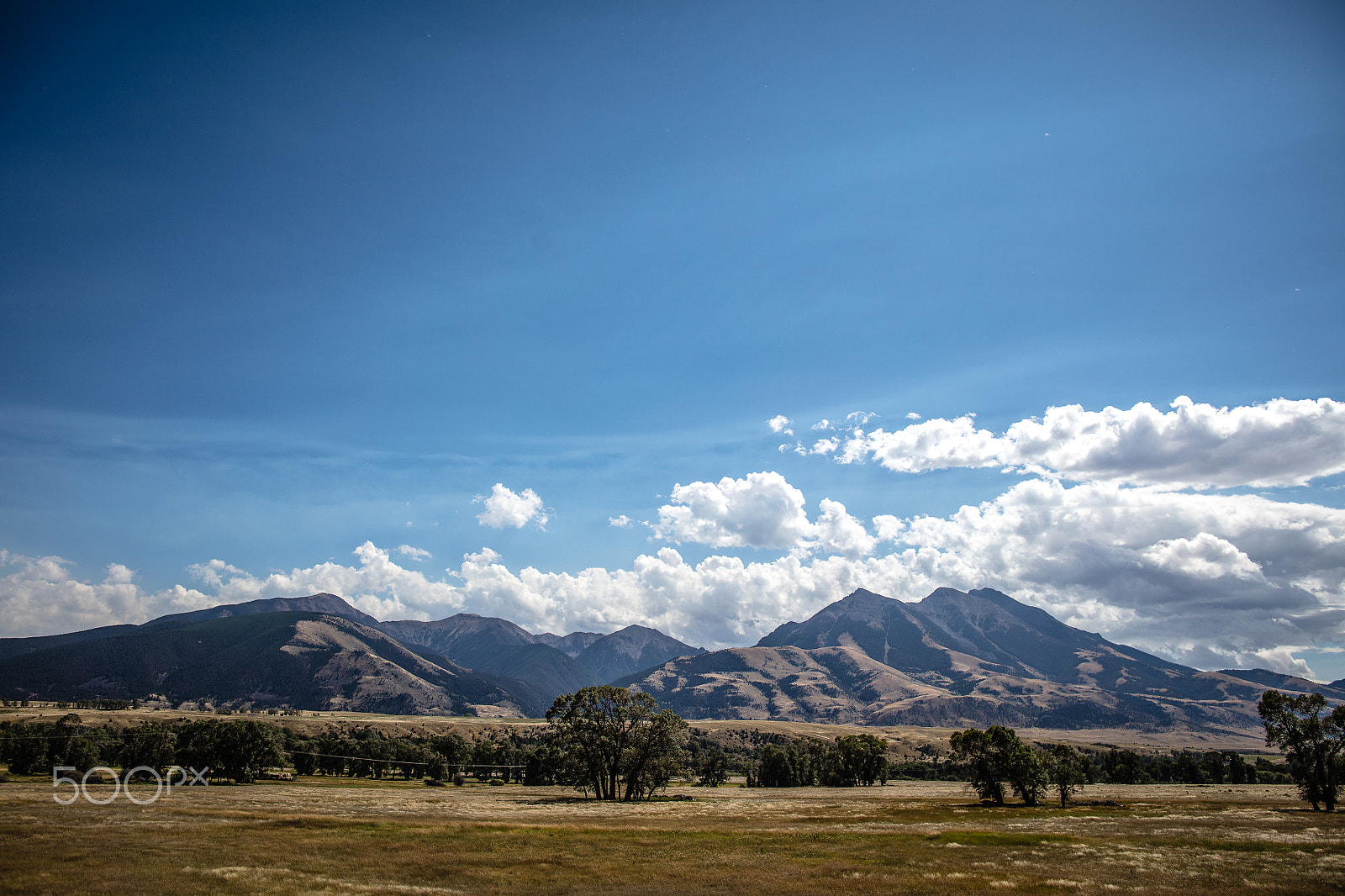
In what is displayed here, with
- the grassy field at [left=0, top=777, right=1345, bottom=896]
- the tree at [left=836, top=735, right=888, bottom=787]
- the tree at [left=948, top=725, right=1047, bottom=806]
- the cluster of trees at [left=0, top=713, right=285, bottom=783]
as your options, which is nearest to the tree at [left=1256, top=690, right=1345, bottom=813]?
the grassy field at [left=0, top=777, right=1345, bottom=896]

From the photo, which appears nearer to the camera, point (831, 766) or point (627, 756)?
point (627, 756)

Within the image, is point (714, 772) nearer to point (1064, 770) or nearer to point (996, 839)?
point (1064, 770)

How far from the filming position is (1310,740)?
83.5 m

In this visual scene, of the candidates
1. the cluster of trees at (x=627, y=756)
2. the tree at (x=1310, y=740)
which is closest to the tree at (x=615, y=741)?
the cluster of trees at (x=627, y=756)

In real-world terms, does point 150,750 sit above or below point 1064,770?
below

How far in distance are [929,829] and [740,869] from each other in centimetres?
3274

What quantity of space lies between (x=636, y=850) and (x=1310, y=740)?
91298mm

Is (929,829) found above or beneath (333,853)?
beneath

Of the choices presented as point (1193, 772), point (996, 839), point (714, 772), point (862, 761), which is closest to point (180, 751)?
point (714, 772)

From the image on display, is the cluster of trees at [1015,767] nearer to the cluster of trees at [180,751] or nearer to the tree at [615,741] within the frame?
the tree at [615,741]

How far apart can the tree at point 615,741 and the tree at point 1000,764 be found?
47.0 meters

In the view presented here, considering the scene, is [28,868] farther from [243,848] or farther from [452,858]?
[452,858]

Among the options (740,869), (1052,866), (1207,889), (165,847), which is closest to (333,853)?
(165,847)

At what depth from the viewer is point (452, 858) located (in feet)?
144
